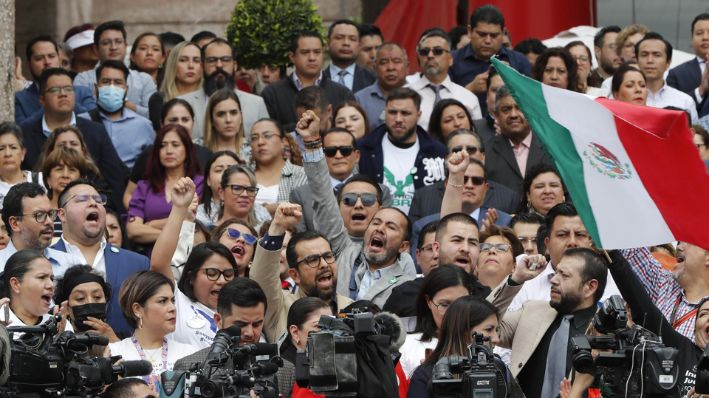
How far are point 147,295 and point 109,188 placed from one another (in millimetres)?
3719

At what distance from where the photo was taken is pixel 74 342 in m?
10.5

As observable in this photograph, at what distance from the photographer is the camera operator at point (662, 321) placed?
37.2 ft

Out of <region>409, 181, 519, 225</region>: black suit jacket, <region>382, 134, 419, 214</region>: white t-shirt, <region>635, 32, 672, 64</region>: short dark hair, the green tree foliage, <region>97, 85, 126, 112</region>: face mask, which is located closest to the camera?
<region>409, 181, 519, 225</region>: black suit jacket

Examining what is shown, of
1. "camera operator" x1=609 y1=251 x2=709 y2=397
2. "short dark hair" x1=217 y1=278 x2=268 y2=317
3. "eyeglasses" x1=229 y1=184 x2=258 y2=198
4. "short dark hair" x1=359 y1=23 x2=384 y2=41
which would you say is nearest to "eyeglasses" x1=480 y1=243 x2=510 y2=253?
"short dark hair" x1=217 y1=278 x2=268 y2=317

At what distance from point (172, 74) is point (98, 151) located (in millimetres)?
1691

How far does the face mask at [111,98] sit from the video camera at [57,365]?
6.80m

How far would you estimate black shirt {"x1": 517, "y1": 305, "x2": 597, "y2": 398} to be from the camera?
12.2 m

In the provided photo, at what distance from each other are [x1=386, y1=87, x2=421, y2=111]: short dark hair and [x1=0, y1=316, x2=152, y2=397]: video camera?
634cm

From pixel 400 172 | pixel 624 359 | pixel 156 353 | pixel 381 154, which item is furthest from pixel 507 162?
pixel 624 359

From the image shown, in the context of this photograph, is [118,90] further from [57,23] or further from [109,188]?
[57,23]

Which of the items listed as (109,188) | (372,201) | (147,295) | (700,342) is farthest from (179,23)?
(700,342)

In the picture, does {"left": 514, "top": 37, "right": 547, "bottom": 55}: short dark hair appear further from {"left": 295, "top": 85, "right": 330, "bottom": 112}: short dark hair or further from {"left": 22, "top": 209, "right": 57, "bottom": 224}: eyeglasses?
{"left": 22, "top": 209, "right": 57, "bottom": 224}: eyeglasses

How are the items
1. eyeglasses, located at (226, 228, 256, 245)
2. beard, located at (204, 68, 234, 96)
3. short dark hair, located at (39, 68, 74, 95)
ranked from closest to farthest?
eyeglasses, located at (226, 228, 256, 245) → short dark hair, located at (39, 68, 74, 95) → beard, located at (204, 68, 234, 96)

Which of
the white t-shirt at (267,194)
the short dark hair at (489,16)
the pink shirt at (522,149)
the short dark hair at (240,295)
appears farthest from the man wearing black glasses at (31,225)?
the short dark hair at (489,16)
